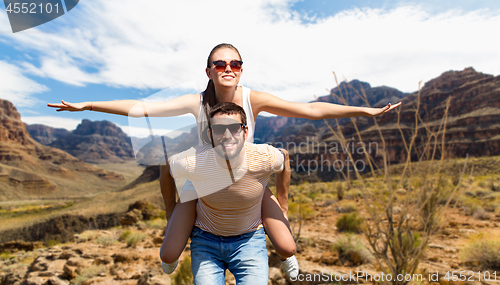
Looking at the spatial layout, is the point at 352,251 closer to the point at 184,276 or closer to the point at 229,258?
the point at 184,276

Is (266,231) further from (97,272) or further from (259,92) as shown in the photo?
(97,272)

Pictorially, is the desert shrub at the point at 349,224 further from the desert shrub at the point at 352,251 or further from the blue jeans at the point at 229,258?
the blue jeans at the point at 229,258

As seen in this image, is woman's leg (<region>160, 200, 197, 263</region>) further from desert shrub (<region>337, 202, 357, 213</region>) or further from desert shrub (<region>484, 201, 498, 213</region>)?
desert shrub (<region>484, 201, 498, 213</region>)

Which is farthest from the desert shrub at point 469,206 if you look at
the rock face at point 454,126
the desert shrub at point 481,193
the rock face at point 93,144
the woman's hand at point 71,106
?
the rock face at point 93,144

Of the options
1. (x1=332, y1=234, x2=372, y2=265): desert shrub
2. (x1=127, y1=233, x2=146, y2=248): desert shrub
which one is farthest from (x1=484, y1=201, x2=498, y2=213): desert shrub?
(x1=127, y1=233, x2=146, y2=248): desert shrub

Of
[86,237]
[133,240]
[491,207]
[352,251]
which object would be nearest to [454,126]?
[491,207]

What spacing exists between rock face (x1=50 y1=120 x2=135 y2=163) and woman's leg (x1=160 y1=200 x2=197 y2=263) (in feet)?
498

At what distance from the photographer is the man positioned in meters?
1.95

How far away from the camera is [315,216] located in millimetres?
13258

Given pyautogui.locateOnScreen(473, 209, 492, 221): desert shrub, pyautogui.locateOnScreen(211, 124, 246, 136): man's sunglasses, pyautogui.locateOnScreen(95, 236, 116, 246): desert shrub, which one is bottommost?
pyautogui.locateOnScreen(95, 236, 116, 246): desert shrub

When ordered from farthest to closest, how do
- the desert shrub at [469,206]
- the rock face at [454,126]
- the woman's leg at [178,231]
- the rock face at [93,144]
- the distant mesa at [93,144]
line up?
1. the rock face at [93,144]
2. the distant mesa at [93,144]
3. the rock face at [454,126]
4. the desert shrub at [469,206]
5. the woman's leg at [178,231]

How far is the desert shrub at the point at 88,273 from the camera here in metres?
6.43

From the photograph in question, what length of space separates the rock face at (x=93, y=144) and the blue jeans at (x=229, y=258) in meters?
152

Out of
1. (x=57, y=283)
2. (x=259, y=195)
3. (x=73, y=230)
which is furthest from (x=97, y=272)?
(x=73, y=230)
